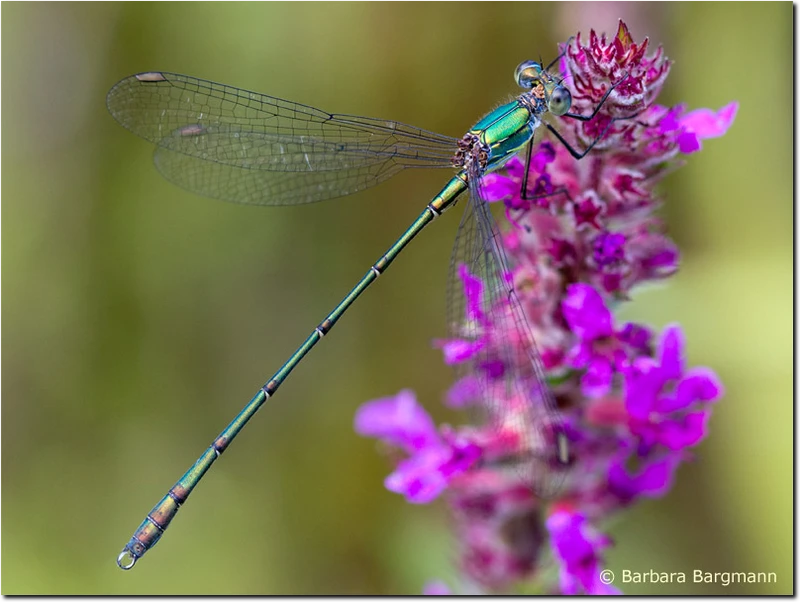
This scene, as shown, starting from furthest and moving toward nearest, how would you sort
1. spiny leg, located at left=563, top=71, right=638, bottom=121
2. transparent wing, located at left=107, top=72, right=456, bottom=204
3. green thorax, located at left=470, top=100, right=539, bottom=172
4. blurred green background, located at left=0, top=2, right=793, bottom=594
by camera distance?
blurred green background, located at left=0, top=2, right=793, bottom=594, transparent wing, located at left=107, top=72, right=456, bottom=204, green thorax, located at left=470, top=100, right=539, bottom=172, spiny leg, located at left=563, top=71, right=638, bottom=121

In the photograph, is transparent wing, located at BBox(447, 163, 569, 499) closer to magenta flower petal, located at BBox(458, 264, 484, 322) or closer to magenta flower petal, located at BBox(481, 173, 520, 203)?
magenta flower petal, located at BBox(458, 264, 484, 322)

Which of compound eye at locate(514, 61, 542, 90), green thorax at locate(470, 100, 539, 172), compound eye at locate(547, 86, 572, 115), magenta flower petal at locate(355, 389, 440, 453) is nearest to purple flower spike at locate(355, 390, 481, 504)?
magenta flower petal at locate(355, 389, 440, 453)

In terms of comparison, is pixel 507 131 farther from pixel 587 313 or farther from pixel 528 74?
pixel 587 313

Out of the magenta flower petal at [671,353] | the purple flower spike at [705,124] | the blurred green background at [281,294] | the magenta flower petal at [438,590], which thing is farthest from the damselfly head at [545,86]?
the magenta flower petal at [438,590]

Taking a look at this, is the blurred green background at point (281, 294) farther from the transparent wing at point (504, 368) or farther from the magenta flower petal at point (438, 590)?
the transparent wing at point (504, 368)

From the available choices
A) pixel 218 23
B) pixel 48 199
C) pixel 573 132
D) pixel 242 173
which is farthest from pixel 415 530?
pixel 218 23

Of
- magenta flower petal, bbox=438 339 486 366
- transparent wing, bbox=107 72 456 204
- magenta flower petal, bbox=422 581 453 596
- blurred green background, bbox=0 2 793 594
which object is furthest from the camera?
blurred green background, bbox=0 2 793 594

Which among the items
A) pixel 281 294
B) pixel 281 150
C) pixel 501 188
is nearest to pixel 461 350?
pixel 501 188
